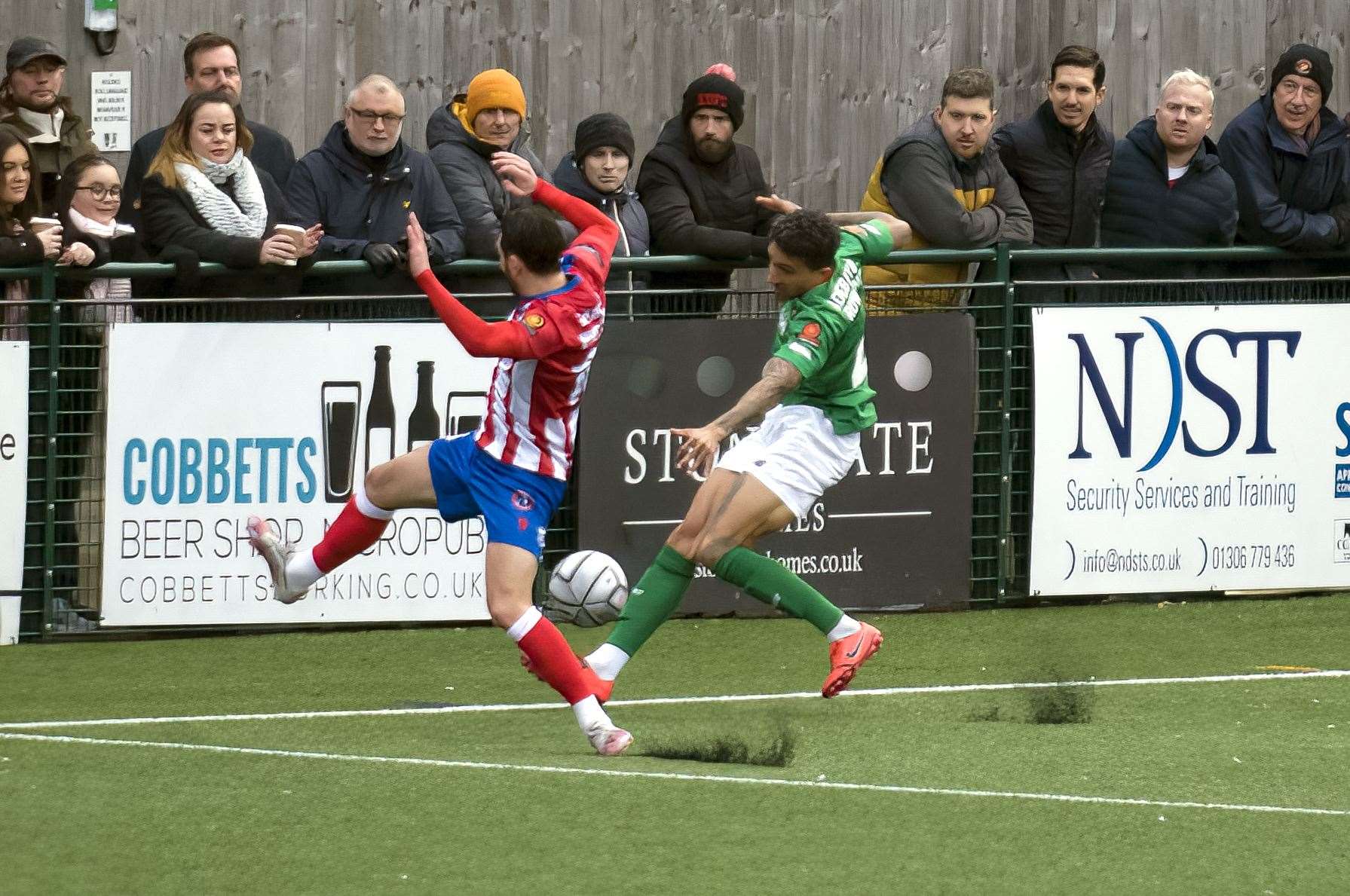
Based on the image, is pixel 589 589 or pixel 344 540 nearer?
pixel 344 540

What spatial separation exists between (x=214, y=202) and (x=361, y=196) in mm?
773

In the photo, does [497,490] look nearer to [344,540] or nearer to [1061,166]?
[344,540]

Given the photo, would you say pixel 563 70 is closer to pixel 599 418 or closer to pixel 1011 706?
pixel 599 418

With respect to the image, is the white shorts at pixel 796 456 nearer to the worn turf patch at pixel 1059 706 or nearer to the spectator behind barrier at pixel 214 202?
the worn turf patch at pixel 1059 706

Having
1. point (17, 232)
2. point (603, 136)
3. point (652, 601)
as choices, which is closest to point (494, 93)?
point (603, 136)

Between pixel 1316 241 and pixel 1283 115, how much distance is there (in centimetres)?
73

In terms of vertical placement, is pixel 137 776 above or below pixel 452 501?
below

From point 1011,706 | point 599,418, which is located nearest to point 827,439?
point 1011,706

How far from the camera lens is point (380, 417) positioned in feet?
32.5

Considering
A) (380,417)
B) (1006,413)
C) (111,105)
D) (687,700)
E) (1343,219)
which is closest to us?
(687,700)

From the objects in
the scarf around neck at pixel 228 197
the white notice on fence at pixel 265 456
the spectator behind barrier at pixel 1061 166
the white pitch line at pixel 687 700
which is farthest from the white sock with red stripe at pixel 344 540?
the spectator behind barrier at pixel 1061 166

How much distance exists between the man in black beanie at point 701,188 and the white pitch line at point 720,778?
404 cm

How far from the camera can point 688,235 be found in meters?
10.5

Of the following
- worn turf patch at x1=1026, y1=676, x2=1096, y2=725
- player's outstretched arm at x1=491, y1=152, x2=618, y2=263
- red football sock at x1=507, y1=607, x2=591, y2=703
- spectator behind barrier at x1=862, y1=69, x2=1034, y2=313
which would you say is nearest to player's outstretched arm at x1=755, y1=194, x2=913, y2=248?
spectator behind barrier at x1=862, y1=69, x2=1034, y2=313
